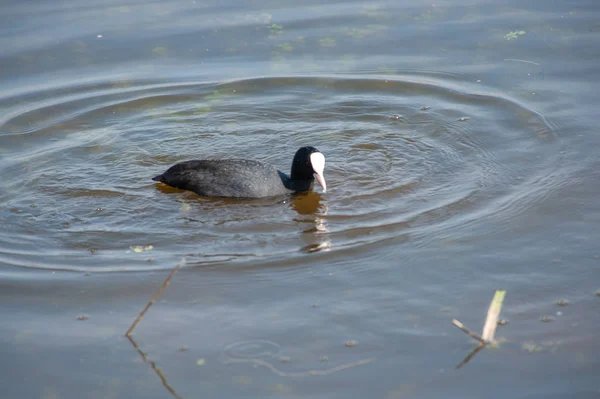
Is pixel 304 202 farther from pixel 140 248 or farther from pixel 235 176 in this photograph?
pixel 140 248

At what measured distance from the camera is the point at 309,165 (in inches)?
261

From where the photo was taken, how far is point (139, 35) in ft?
32.9

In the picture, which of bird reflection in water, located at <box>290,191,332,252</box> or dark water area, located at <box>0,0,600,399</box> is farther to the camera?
bird reflection in water, located at <box>290,191,332,252</box>

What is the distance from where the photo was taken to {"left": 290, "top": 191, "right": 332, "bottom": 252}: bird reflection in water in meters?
5.49

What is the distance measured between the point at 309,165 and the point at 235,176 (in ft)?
2.18

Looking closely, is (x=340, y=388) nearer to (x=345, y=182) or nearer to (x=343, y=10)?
(x=345, y=182)

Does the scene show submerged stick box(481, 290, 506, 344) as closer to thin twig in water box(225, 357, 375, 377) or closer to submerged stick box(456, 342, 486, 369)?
submerged stick box(456, 342, 486, 369)

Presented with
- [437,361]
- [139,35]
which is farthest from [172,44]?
[437,361]

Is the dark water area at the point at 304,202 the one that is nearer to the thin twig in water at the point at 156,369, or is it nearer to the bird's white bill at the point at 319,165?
the thin twig in water at the point at 156,369

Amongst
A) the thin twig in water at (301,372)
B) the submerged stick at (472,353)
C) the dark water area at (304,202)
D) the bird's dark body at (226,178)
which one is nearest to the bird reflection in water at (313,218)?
the dark water area at (304,202)

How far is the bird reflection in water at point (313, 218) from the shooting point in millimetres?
5488

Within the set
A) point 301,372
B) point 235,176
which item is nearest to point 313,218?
point 235,176

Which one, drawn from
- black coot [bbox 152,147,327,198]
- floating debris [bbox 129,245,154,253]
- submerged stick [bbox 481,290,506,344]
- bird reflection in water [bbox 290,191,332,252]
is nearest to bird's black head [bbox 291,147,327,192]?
black coot [bbox 152,147,327,198]

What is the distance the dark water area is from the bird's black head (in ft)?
0.64
